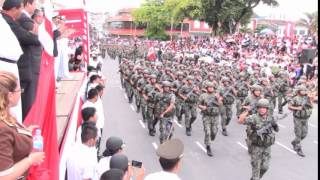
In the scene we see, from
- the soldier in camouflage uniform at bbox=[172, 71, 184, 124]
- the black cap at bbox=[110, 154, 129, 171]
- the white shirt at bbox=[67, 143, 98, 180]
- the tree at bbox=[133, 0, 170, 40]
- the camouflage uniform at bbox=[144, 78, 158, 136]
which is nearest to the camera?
the black cap at bbox=[110, 154, 129, 171]

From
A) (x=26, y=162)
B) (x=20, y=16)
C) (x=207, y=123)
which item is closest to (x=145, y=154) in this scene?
(x=207, y=123)

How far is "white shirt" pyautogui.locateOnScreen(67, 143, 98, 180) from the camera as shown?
509 centimetres

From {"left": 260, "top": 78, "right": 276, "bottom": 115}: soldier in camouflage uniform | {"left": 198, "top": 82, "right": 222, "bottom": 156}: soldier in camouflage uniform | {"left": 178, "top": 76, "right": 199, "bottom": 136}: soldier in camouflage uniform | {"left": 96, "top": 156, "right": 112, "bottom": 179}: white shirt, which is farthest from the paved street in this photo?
{"left": 96, "top": 156, "right": 112, "bottom": 179}: white shirt

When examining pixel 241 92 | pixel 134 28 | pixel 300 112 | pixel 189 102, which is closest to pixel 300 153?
pixel 300 112

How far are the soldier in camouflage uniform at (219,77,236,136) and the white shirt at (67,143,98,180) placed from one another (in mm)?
9629

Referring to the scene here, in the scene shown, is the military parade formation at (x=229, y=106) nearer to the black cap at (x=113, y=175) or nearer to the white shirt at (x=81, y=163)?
the white shirt at (x=81, y=163)

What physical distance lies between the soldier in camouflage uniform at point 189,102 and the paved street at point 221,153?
1.33 feet

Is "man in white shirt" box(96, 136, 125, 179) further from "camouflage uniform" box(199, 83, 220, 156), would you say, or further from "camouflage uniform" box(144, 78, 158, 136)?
"camouflage uniform" box(144, 78, 158, 136)

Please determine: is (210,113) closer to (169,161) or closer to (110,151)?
(110,151)

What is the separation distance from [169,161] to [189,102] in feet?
35.2

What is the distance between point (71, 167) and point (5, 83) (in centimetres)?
238

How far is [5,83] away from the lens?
2.95 metres

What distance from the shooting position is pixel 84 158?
5.12 m

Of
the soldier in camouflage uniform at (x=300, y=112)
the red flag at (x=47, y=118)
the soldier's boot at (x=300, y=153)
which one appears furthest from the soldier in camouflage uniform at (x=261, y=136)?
the red flag at (x=47, y=118)
